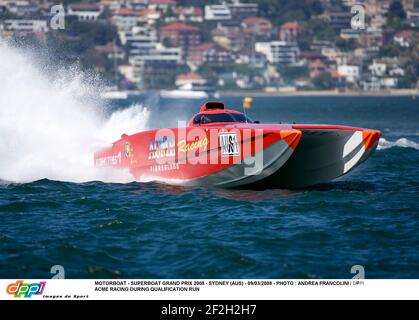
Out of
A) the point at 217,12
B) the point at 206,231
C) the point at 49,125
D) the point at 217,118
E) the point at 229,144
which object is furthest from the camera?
the point at 217,12

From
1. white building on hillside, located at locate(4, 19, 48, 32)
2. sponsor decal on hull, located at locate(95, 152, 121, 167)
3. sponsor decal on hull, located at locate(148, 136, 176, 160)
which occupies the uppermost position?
sponsor decal on hull, located at locate(148, 136, 176, 160)

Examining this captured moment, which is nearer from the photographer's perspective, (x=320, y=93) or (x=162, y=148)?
(x=162, y=148)

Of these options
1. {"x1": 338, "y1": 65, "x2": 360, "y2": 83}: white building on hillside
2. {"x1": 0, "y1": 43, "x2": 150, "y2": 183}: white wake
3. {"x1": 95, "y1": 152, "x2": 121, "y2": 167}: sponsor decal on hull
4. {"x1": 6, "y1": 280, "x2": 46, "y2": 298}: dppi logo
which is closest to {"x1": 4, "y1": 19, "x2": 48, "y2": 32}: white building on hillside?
{"x1": 338, "y1": 65, "x2": 360, "y2": 83}: white building on hillside

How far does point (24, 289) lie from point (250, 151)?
24.3 ft

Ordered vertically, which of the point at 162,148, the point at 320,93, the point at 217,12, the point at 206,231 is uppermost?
the point at 162,148

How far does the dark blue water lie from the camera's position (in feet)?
38.7

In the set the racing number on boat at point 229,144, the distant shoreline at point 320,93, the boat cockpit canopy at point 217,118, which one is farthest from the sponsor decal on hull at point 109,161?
the distant shoreline at point 320,93

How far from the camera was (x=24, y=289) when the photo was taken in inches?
400

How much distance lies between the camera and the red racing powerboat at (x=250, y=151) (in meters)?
16.5

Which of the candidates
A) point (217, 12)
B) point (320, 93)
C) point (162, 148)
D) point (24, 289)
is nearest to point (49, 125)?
point (162, 148)

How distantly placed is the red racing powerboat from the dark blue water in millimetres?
373

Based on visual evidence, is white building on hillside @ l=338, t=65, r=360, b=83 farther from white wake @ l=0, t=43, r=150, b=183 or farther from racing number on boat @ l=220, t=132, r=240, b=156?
racing number on boat @ l=220, t=132, r=240, b=156

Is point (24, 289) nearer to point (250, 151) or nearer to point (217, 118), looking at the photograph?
point (250, 151)
